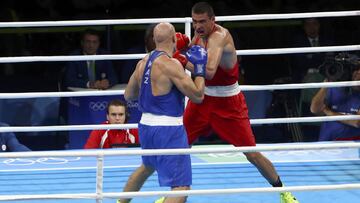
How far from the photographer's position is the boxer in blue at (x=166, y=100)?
3.94 metres

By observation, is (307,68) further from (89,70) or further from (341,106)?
(89,70)

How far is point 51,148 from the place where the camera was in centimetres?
707

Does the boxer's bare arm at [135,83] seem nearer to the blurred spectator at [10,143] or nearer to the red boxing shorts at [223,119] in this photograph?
the red boxing shorts at [223,119]

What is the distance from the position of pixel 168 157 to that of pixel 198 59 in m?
0.56

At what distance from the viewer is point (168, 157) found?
12.9 ft

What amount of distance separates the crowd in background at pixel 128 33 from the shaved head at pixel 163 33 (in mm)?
3033

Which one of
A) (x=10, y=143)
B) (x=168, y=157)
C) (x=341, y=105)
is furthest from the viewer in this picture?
(x=10, y=143)

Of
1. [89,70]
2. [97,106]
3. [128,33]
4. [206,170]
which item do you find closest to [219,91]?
[206,170]

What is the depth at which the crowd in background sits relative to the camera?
7.39m

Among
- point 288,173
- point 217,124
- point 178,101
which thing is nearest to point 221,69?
point 217,124

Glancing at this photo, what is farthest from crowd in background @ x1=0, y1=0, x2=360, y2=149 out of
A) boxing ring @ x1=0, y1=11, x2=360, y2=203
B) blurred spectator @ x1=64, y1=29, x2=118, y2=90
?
boxing ring @ x1=0, y1=11, x2=360, y2=203

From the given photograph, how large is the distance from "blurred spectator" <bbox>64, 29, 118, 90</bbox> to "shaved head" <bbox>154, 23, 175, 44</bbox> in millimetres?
2581

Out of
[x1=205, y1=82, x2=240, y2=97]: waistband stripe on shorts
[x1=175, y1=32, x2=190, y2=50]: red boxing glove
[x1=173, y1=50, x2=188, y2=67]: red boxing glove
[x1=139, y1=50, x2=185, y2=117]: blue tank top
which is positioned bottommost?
[x1=205, y1=82, x2=240, y2=97]: waistband stripe on shorts

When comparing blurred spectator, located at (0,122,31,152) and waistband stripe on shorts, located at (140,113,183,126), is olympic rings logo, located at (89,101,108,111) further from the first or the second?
waistband stripe on shorts, located at (140,113,183,126)
